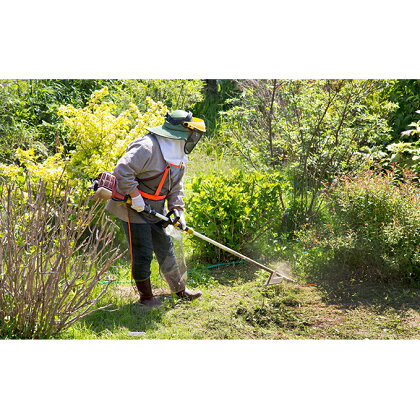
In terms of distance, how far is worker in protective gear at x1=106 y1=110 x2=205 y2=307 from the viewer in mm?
4414

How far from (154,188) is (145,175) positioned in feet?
0.48

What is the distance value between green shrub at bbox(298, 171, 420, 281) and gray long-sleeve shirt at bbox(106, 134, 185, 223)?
4.94ft

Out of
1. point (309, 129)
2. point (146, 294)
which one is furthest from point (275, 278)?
point (309, 129)

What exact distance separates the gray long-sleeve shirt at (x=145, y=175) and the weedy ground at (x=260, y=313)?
0.73 meters

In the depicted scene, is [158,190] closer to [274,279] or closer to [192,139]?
[192,139]

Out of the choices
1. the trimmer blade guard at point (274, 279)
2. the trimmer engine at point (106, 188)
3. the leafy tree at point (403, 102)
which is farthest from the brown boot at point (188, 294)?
the leafy tree at point (403, 102)

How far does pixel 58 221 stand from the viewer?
3.46m

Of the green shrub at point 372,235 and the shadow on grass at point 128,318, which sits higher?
the green shrub at point 372,235

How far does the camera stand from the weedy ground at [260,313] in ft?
14.1

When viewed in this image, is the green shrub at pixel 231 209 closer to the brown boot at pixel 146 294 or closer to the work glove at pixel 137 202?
the brown boot at pixel 146 294

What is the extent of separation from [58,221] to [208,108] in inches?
249

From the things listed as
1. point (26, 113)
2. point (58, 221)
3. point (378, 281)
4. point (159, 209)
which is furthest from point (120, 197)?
point (26, 113)

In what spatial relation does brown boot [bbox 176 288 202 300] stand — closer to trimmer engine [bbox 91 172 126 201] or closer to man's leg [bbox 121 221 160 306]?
man's leg [bbox 121 221 160 306]

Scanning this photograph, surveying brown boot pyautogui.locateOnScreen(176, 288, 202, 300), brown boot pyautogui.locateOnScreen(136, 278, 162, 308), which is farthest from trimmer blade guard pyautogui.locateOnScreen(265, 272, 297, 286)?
brown boot pyautogui.locateOnScreen(136, 278, 162, 308)
